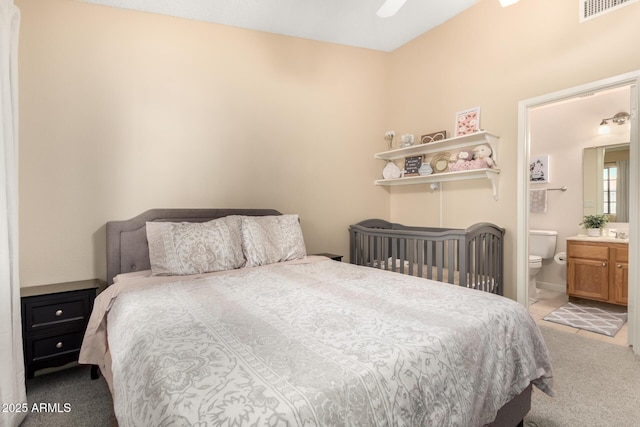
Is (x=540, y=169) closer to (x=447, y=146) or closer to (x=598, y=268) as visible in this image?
(x=598, y=268)

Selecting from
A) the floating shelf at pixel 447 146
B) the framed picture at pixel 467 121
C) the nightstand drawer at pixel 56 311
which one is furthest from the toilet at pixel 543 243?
the nightstand drawer at pixel 56 311

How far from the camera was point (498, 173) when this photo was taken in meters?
2.84

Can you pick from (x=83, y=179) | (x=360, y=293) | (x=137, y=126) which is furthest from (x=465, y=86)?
(x=83, y=179)

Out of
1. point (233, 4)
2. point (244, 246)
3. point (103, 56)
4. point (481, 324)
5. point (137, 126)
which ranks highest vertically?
point (233, 4)

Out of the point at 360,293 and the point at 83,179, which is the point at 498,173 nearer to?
the point at 360,293

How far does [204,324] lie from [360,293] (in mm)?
751

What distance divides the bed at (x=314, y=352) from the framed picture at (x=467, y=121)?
1.92 meters

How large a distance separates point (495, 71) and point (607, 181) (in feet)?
7.21

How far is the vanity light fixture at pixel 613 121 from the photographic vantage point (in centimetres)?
353

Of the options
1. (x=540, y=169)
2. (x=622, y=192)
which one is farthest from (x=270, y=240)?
(x=622, y=192)

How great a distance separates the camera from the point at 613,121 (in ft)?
11.9

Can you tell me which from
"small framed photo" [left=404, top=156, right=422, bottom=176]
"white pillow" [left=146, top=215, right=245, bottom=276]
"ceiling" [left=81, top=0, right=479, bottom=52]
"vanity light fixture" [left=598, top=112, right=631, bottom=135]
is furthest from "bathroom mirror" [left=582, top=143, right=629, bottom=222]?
"white pillow" [left=146, top=215, right=245, bottom=276]

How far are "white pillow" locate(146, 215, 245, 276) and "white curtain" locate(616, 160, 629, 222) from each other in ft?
13.8

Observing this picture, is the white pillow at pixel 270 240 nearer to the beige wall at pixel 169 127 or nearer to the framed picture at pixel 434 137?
the beige wall at pixel 169 127
